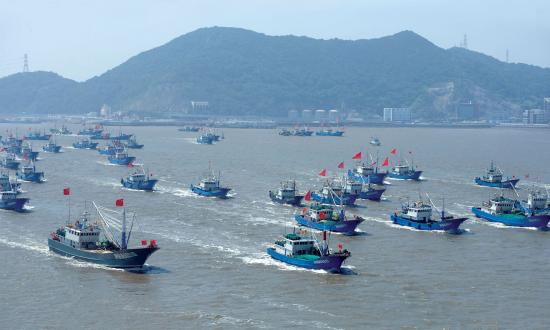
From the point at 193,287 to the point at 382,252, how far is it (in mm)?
21732

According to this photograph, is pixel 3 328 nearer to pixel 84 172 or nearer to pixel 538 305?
pixel 538 305

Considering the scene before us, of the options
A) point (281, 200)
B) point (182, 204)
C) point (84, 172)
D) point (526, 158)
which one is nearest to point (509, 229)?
point (281, 200)

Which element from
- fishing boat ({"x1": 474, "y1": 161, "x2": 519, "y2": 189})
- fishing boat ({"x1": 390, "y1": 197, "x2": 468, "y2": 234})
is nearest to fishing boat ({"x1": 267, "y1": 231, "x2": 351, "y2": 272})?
fishing boat ({"x1": 390, "y1": 197, "x2": 468, "y2": 234})

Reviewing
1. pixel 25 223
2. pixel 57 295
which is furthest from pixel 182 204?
pixel 57 295

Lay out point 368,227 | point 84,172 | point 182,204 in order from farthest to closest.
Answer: point 84,172
point 182,204
point 368,227

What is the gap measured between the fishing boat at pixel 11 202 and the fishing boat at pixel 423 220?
44.7m

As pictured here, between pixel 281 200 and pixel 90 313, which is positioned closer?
pixel 90 313

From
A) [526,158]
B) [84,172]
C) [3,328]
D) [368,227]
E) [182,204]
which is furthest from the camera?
[526,158]

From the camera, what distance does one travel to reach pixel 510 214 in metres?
100

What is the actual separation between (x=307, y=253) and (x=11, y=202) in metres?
44.0

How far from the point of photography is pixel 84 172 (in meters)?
152

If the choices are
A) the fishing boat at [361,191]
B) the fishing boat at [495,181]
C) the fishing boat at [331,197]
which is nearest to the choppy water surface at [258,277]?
the fishing boat at [361,191]

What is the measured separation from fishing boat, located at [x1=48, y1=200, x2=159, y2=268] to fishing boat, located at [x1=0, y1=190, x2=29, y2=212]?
23114mm

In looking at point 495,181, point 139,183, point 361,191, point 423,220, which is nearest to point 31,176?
point 139,183
